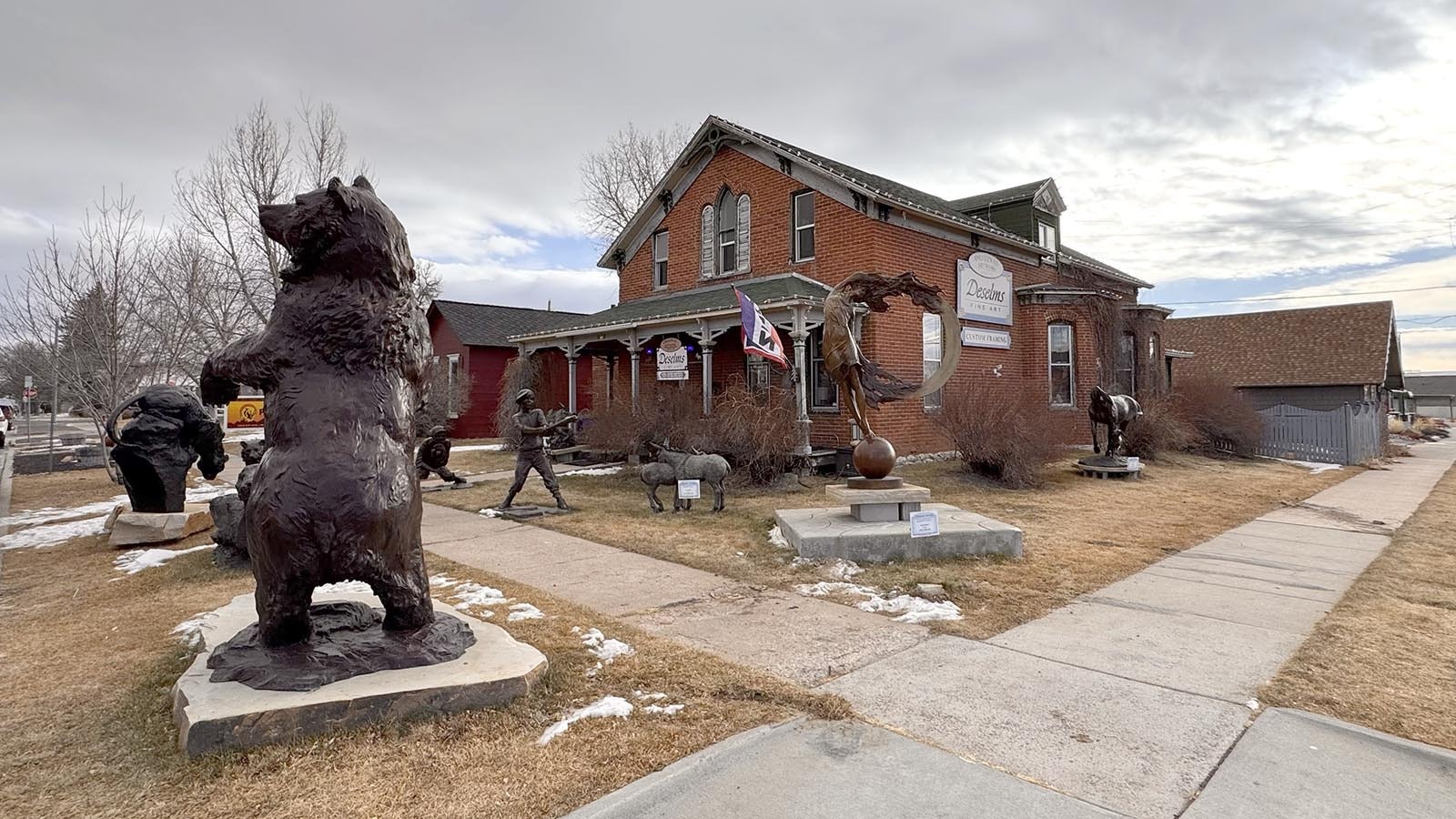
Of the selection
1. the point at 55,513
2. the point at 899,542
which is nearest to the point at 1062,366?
the point at 899,542

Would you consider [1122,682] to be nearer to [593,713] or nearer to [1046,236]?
[593,713]

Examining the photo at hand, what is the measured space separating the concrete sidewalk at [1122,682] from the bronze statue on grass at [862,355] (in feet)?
9.38

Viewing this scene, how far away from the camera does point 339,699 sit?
292 cm

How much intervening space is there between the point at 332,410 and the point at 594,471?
11939mm

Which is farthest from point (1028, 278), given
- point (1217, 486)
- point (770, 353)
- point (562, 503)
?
point (562, 503)

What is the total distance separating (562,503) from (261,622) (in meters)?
6.76

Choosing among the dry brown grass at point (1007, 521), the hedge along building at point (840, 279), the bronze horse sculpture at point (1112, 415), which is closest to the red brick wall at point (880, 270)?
the hedge along building at point (840, 279)

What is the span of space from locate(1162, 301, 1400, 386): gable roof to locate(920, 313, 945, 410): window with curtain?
46.9 ft

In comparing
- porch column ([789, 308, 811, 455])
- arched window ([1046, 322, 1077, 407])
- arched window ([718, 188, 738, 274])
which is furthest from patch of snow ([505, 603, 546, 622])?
arched window ([1046, 322, 1077, 407])

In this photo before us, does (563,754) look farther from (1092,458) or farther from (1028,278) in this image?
(1028,278)

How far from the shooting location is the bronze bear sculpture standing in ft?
9.65

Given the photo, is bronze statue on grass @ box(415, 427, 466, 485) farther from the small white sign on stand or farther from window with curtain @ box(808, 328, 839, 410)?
window with curtain @ box(808, 328, 839, 410)

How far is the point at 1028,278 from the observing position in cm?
1808

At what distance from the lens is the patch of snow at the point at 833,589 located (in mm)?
5621
